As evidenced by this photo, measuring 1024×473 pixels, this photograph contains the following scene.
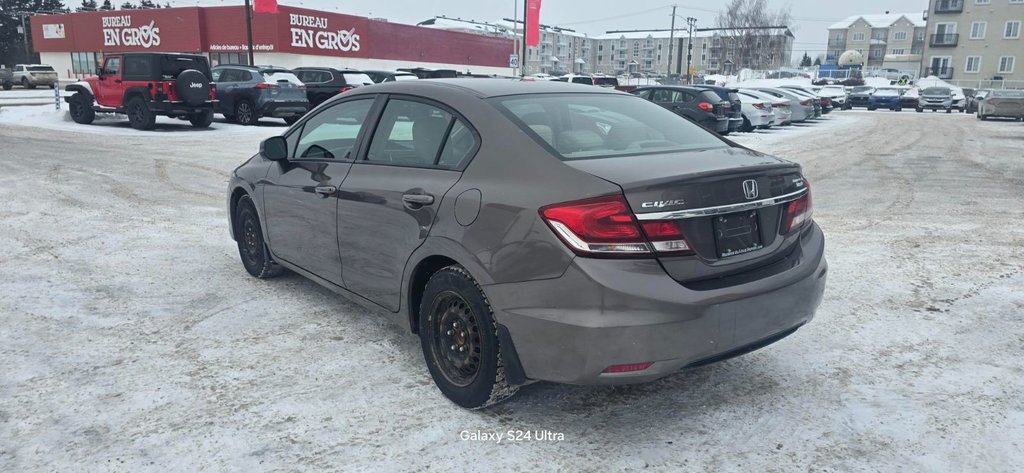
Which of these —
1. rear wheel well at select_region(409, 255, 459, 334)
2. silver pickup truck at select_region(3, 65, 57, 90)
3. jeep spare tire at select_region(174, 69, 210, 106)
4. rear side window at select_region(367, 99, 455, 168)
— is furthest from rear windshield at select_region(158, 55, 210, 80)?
silver pickup truck at select_region(3, 65, 57, 90)

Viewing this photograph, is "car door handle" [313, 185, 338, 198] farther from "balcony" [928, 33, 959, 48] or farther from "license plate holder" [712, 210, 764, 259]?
"balcony" [928, 33, 959, 48]

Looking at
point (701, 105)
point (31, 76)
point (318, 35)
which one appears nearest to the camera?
point (701, 105)

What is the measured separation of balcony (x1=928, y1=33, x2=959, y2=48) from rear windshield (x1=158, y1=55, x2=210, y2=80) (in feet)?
255

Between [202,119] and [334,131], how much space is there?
Answer: 1600 centimetres

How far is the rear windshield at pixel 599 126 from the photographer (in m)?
3.34

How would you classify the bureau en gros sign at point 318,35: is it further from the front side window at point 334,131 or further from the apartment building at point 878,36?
the apartment building at point 878,36

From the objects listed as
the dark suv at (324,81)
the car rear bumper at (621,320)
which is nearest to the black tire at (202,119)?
the dark suv at (324,81)

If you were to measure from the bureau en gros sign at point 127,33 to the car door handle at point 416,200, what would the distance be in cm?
5145

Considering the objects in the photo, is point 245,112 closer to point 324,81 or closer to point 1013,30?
point 324,81

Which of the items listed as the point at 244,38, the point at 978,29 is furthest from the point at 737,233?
the point at 978,29

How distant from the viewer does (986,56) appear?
7031 centimetres

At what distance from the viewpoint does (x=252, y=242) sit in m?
5.46

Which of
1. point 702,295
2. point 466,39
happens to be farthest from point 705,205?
point 466,39

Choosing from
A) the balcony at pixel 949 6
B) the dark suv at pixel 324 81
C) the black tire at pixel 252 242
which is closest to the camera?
the black tire at pixel 252 242
